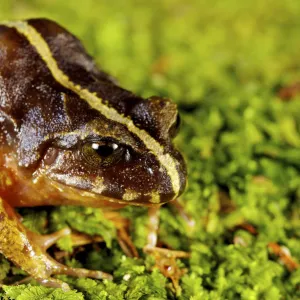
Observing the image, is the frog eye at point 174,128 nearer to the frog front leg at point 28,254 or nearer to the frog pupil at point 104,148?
the frog pupil at point 104,148

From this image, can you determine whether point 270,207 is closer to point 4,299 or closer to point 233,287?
point 233,287

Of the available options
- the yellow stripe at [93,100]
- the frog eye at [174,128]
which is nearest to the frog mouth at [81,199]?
the yellow stripe at [93,100]

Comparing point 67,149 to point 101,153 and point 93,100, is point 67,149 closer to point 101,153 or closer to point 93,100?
point 101,153

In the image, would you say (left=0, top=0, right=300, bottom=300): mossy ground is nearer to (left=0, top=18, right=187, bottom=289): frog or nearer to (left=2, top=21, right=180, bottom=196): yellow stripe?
(left=0, top=18, right=187, bottom=289): frog

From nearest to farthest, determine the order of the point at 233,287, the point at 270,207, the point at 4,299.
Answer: the point at 4,299 → the point at 233,287 → the point at 270,207

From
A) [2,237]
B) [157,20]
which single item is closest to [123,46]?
[157,20]

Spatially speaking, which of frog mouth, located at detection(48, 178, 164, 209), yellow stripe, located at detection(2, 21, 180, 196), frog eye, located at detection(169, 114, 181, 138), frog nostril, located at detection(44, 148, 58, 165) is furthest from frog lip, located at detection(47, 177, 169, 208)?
frog eye, located at detection(169, 114, 181, 138)
